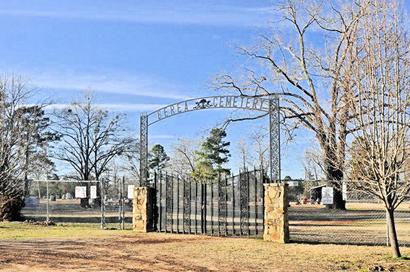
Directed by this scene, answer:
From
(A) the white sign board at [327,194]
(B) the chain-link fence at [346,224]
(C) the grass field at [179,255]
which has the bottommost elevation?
(B) the chain-link fence at [346,224]

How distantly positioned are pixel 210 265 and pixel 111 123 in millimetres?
42592

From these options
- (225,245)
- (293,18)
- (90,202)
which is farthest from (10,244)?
(90,202)

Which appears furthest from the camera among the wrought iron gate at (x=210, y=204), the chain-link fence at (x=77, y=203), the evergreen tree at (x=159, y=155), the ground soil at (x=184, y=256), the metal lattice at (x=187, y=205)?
the evergreen tree at (x=159, y=155)

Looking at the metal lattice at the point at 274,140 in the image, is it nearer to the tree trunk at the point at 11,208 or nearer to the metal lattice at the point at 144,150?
the metal lattice at the point at 144,150

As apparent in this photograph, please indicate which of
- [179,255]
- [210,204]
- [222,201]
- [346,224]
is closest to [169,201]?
[210,204]

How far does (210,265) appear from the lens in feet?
35.2

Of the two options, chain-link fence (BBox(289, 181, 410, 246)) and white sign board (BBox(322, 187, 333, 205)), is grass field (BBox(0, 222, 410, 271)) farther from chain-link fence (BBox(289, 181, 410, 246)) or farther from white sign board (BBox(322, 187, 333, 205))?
white sign board (BBox(322, 187, 333, 205))

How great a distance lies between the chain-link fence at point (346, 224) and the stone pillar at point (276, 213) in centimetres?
86

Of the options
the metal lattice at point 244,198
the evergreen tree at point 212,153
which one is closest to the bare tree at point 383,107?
the metal lattice at point 244,198

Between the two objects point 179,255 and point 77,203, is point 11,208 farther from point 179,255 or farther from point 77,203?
point 77,203

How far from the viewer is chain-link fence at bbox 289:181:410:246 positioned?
52.9ft

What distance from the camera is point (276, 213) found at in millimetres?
15070

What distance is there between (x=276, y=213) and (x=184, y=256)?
13.0ft

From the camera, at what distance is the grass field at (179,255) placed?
34.3 ft
